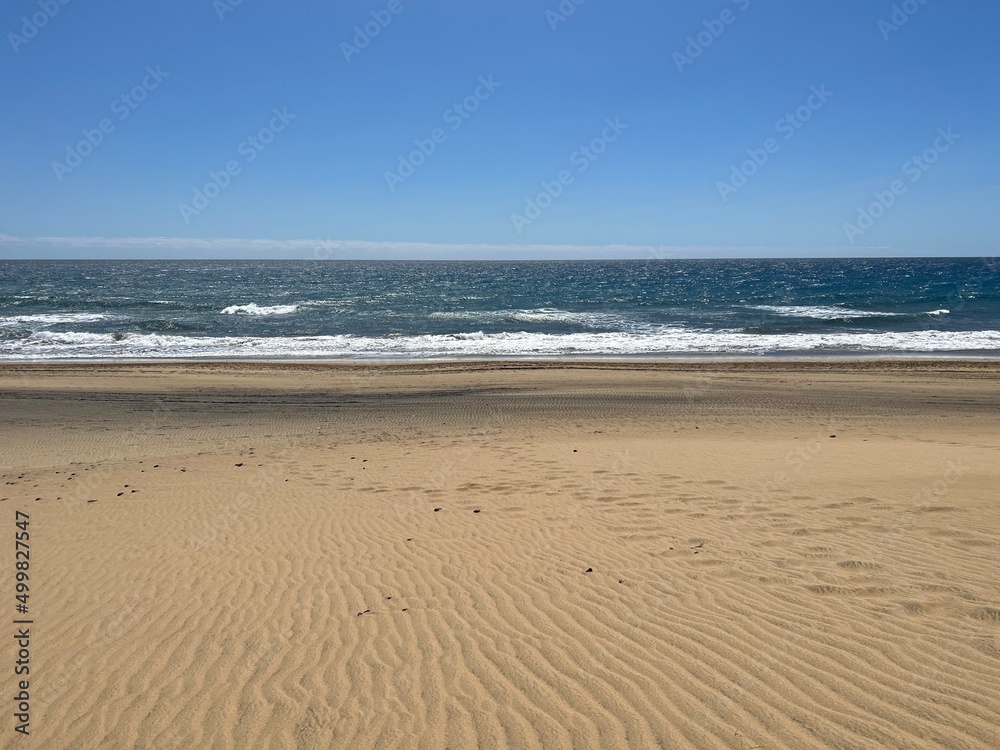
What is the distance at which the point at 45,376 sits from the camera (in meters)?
19.6

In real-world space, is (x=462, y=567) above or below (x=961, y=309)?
below

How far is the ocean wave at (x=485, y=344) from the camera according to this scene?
25.7 m

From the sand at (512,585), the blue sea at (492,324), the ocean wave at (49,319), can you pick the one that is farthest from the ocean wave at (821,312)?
the ocean wave at (49,319)

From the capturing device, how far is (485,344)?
28.8 m

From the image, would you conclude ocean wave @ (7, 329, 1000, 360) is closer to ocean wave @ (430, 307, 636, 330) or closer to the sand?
ocean wave @ (430, 307, 636, 330)

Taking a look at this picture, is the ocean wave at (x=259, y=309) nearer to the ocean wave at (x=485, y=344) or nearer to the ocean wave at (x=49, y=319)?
the ocean wave at (x=49, y=319)

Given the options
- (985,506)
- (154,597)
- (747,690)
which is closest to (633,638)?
(747,690)

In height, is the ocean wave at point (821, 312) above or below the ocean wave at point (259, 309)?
above

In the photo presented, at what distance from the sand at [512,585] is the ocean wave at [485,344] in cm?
1260

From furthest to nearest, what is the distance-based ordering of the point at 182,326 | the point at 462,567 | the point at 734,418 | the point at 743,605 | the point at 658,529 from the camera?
the point at 182,326 → the point at 734,418 → the point at 658,529 → the point at 462,567 → the point at 743,605

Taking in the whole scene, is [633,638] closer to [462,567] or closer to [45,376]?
[462,567]

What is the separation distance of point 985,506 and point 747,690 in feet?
19.1

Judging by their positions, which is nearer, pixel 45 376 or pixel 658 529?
pixel 658 529

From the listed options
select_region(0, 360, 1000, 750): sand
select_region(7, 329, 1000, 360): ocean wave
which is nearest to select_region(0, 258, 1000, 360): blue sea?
select_region(7, 329, 1000, 360): ocean wave
